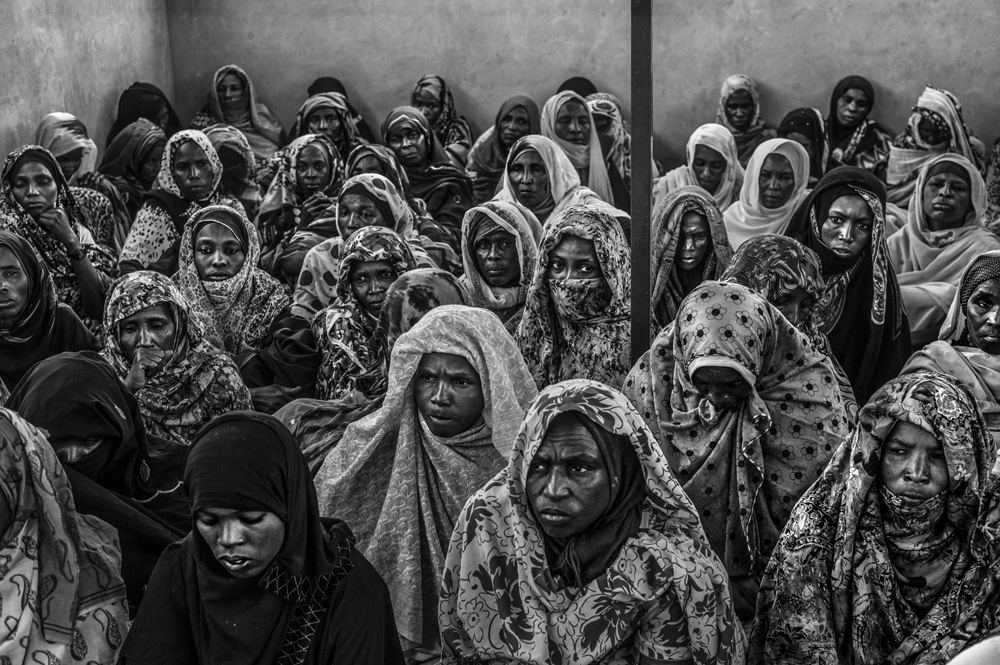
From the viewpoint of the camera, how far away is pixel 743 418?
3.81 metres

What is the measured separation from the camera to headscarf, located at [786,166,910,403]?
215 inches

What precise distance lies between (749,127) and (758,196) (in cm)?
231

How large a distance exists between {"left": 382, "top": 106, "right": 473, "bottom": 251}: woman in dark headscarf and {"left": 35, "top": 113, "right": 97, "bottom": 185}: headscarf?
191 centimetres

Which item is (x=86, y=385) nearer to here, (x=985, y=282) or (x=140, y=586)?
(x=140, y=586)

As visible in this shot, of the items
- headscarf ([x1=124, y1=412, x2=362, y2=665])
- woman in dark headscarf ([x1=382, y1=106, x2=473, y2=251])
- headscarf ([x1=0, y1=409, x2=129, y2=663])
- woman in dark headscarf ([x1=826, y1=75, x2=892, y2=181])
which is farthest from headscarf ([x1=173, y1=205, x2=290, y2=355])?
woman in dark headscarf ([x1=826, y1=75, x2=892, y2=181])

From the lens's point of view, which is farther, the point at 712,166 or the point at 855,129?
the point at 855,129

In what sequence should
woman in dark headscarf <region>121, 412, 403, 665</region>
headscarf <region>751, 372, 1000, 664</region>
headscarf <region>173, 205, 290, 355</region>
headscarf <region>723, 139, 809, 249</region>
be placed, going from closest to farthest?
woman in dark headscarf <region>121, 412, 403, 665</region>
headscarf <region>751, 372, 1000, 664</region>
headscarf <region>173, 205, 290, 355</region>
headscarf <region>723, 139, 809, 249</region>

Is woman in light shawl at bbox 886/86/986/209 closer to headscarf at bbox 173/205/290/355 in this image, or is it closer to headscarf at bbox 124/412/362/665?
headscarf at bbox 173/205/290/355

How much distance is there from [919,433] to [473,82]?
293 inches

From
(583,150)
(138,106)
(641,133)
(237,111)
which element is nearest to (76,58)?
(138,106)

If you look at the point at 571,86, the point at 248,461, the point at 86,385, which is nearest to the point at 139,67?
the point at 571,86

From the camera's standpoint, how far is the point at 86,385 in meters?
3.60

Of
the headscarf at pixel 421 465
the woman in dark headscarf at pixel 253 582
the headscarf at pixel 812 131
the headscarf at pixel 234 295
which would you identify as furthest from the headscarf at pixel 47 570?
the headscarf at pixel 812 131

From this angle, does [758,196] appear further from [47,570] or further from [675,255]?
[47,570]
